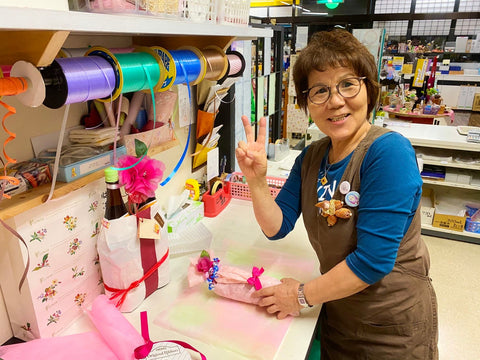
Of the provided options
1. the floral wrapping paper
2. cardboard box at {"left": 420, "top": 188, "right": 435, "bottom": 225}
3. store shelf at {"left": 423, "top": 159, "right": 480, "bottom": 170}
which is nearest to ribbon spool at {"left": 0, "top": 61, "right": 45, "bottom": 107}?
the floral wrapping paper

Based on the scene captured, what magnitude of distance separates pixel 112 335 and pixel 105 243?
243mm

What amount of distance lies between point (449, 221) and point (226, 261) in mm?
2635

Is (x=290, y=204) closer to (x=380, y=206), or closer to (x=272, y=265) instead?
(x=272, y=265)

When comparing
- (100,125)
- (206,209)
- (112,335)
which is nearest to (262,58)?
(206,209)

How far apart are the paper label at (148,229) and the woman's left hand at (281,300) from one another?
36 centimetres

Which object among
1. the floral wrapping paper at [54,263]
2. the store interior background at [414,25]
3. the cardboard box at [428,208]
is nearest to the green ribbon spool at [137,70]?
the floral wrapping paper at [54,263]

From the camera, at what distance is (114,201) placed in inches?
40.6

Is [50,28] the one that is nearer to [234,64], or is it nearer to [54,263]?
[54,263]

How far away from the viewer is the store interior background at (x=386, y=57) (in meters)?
1.59

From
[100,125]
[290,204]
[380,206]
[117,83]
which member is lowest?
[290,204]

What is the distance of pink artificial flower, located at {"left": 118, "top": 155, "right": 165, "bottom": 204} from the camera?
104cm

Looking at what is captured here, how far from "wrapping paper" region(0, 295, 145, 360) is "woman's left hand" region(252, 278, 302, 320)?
1.21 ft

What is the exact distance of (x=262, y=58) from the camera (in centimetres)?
260

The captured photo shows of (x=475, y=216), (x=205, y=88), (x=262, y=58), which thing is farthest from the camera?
(x=475, y=216)
